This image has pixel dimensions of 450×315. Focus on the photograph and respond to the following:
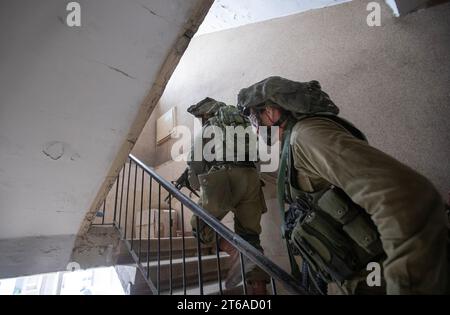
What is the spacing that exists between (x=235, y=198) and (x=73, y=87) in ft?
4.53

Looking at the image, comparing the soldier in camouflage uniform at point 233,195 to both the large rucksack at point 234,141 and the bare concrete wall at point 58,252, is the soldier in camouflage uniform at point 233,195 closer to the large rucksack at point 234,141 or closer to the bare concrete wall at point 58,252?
the large rucksack at point 234,141

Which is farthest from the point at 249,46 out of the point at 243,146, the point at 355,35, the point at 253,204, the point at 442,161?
the point at 442,161

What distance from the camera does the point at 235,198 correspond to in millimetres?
2025

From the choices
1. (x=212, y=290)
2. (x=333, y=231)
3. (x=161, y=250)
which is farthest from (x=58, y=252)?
(x=333, y=231)

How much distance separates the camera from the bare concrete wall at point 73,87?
0.92 metres

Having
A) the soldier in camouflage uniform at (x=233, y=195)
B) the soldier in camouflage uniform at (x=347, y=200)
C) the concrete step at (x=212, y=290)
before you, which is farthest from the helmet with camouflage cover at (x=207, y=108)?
the concrete step at (x=212, y=290)

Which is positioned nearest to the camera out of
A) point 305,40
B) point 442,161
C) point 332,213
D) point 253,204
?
point 332,213

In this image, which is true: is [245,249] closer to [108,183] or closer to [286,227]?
[286,227]

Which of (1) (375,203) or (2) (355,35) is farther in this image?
(2) (355,35)

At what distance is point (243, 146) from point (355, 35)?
1.40 m

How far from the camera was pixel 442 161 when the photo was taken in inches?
61.1

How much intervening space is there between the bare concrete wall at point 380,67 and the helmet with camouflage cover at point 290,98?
955 millimetres

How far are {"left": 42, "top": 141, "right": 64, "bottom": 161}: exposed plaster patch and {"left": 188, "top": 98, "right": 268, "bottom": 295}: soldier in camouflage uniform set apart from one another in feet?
3.14

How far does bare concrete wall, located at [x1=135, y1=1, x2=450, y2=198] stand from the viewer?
5.37 feet
